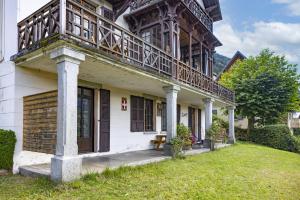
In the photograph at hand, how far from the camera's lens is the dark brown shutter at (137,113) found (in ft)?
38.7

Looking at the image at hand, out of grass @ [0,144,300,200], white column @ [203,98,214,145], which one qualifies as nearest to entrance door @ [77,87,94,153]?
grass @ [0,144,300,200]

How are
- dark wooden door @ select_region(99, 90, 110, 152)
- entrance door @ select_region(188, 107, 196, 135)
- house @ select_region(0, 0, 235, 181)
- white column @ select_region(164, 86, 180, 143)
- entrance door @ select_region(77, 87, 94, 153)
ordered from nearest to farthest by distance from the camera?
house @ select_region(0, 0, 235, 181) < entrance door @ select_region(77, 87, 94, 153) < dark wooden door @ select_region(99, 90, 110, 152) < white column @ select_region(164, 86, 180, 143) < entrance door @ select_region(188, 107, 196, 135)

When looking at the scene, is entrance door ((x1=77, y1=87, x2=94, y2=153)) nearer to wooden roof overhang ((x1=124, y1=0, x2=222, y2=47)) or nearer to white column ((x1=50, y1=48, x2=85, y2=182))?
white column ((x1=50, y1=48, x2=85, y2=182))

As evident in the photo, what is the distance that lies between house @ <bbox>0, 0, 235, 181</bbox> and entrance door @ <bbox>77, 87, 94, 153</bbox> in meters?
0.04

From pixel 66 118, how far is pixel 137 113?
6.29 metres

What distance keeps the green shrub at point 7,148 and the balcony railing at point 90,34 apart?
2262 mm

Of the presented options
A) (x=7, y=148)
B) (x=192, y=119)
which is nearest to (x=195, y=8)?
(x=192, y=119)

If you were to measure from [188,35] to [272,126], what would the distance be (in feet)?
42.2

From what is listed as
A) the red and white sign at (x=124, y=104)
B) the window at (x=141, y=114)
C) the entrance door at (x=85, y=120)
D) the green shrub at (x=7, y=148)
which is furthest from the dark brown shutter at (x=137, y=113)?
the green shrub at (x=7, y=148)

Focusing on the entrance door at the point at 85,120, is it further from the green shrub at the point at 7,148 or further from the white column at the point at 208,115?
the white column at the point at 208,115

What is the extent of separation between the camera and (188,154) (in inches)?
428

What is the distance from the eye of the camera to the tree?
21.0 meters

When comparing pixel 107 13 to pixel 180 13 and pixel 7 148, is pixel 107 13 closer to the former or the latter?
pixel 180 13

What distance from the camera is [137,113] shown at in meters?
12.1
